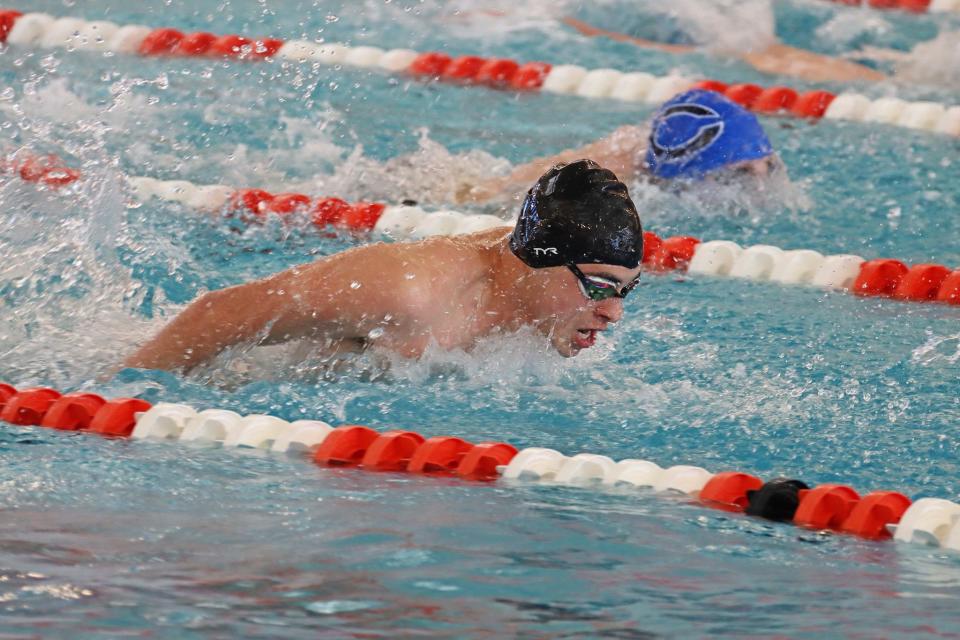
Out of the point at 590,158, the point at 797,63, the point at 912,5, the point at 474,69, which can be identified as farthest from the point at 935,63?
the point at 590,158

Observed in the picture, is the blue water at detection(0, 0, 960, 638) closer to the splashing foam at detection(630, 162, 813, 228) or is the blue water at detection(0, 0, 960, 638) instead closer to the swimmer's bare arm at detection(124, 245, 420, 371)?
the splashing foam at detection(630, 162, 813, 228)

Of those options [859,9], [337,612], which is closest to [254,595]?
[337,612]

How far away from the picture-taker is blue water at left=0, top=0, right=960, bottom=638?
7.20 feet

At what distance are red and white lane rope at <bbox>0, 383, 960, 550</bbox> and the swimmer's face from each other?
34cm

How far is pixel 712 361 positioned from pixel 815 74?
3.98 meters

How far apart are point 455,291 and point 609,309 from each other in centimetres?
36

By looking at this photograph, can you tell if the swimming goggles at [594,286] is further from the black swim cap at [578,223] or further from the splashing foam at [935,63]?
the splashing foam at [935,63]

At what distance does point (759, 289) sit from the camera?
4688 millimetres

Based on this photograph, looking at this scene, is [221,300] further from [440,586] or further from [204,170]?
[204,170]

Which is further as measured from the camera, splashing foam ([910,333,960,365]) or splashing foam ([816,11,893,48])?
splashing foam ([816,11,893,48])

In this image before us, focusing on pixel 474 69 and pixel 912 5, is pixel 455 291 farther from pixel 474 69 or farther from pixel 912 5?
pixel 912 5

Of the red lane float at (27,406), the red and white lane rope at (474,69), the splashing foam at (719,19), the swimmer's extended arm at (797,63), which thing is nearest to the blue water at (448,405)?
the red lane float at (27,406)

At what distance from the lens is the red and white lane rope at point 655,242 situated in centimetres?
462

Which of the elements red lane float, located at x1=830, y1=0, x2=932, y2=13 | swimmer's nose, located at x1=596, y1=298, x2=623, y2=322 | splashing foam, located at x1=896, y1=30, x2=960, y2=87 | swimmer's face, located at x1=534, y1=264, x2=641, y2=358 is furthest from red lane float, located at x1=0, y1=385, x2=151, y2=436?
red lane float, located at x1=830, y1=0, x2=932, y2=13
